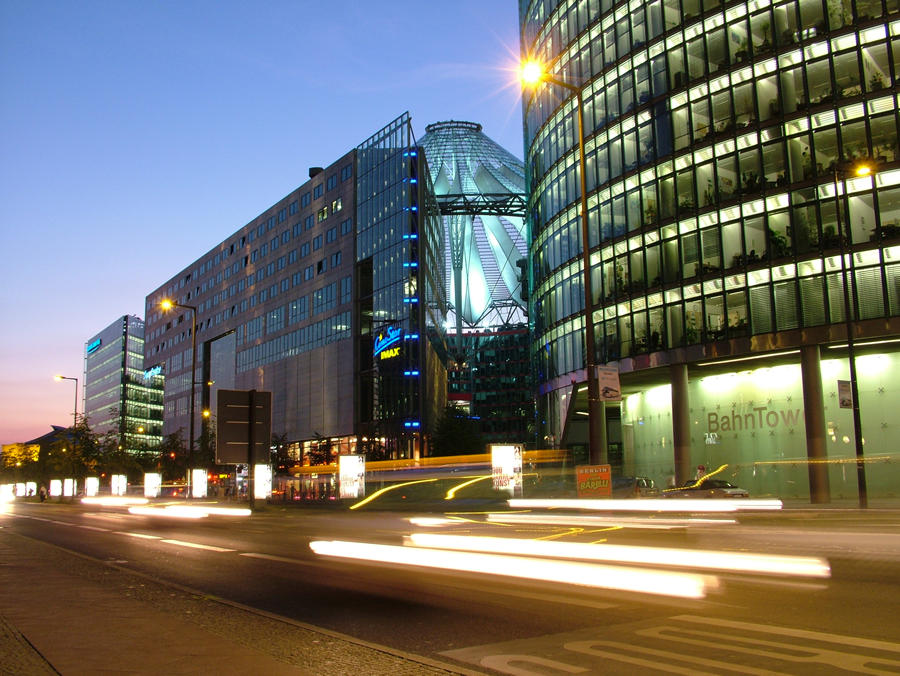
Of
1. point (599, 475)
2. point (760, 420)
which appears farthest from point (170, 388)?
point (599, 475)

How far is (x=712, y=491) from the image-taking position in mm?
26266

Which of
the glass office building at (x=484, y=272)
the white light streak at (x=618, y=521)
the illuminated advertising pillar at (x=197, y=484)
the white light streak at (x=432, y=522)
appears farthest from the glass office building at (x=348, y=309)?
the white light streak at (x=618, y=521)

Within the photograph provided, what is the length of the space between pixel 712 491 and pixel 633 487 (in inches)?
157

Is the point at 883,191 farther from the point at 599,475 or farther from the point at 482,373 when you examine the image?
the point at 482,373

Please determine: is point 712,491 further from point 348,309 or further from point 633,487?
point 348,309

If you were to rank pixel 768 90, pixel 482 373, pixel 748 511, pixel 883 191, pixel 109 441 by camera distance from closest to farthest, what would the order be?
pixel 748 511 → pixel 883 191 → pixel 768 90 → pixel 109 441 → pixel 482 373

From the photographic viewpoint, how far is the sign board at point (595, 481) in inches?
843

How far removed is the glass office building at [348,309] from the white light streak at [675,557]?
70.2 metres

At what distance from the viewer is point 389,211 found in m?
89.1

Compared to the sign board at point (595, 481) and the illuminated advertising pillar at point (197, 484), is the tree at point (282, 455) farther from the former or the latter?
the sign board at point (595, 481)

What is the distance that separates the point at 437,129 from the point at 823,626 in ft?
485

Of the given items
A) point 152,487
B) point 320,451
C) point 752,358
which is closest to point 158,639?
point 752,358

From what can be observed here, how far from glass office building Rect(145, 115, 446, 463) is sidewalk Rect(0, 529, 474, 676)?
71299 mm

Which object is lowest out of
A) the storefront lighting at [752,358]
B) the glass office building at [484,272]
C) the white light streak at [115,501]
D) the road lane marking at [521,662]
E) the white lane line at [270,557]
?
the white light streak at [115,501]
